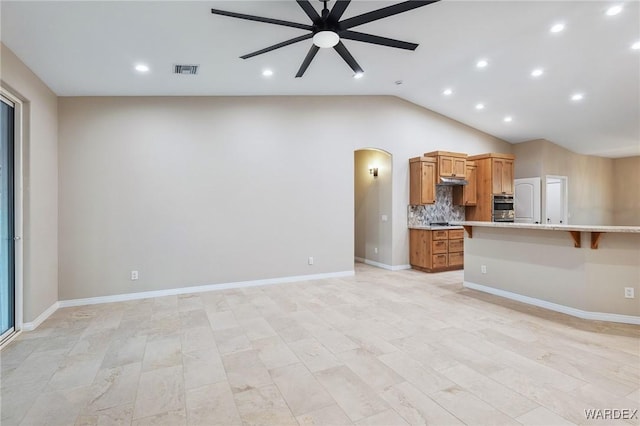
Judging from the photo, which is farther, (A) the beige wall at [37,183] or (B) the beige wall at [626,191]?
(B) the beige wall at [626,191]

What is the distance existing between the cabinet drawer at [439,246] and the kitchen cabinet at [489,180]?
1306 millimetres

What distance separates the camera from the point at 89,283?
4.52 meters

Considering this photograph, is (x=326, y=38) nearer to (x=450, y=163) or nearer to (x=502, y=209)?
(x=450, y=163)

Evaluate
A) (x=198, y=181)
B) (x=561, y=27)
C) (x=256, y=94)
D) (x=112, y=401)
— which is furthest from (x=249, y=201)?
(x=561, y=27)

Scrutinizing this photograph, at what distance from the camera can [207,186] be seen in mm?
5074

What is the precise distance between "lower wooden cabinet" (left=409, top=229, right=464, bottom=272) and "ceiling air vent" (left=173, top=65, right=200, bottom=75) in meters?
4.84

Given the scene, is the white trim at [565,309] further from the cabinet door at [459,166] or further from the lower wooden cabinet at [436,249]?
the cabinet door at [459,166]

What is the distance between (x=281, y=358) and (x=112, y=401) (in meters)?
1.26

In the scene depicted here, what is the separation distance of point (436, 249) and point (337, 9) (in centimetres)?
489

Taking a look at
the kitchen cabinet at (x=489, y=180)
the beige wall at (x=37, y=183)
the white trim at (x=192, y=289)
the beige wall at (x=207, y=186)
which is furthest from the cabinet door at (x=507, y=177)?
the beige wall at (x=37, y=183)

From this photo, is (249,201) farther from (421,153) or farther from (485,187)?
(485,187)

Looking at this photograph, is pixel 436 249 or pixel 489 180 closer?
pixel 436 249

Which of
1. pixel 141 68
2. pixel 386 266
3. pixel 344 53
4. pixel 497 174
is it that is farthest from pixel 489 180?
pixel 141 68

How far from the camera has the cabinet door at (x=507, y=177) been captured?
695 centimetres
